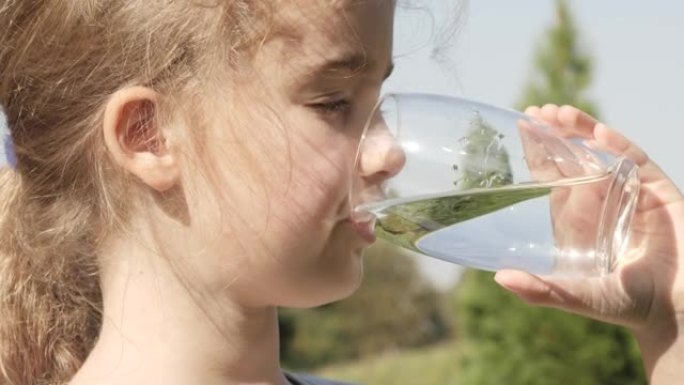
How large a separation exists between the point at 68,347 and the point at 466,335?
5247 millimetres

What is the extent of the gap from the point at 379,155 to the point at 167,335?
17.4 inches

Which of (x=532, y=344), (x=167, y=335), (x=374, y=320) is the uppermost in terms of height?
(x=167, y=335)

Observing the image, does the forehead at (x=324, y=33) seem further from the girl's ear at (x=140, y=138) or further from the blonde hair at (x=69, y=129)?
the girl's ear at (x=140, y=138)

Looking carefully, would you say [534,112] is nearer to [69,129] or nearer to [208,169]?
[208,169]

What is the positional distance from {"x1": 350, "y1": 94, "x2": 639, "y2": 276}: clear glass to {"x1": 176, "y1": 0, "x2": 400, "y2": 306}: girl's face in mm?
51

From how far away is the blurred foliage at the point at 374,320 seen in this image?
13.2 metres

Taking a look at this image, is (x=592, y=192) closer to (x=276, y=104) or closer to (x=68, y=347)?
(x=276, y=104)

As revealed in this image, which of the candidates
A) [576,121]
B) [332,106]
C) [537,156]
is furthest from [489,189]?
[576,121]

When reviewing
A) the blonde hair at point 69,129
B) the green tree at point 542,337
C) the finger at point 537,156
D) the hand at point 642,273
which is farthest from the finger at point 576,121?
the green tree at point 542,337

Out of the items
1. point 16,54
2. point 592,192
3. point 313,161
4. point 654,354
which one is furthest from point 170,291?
point 654,354

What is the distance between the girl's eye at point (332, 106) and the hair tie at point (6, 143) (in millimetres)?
565

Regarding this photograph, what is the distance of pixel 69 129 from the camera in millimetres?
2068

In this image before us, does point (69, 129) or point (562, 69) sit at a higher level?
point (69, 129)

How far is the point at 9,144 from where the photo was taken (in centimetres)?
219
